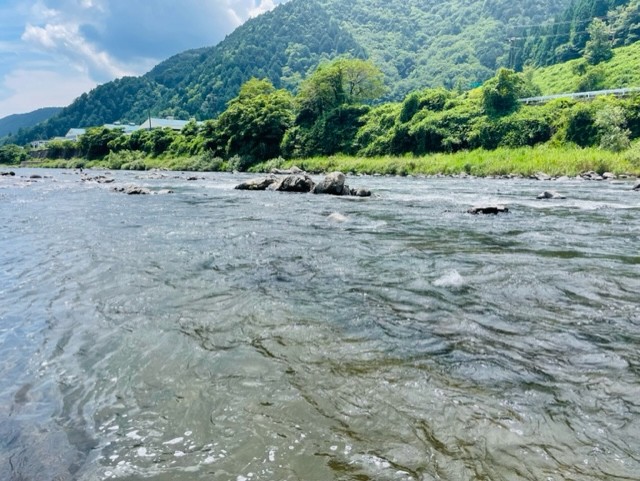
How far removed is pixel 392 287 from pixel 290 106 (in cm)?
7908

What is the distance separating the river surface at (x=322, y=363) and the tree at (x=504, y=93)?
162ft

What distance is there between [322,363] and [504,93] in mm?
58453

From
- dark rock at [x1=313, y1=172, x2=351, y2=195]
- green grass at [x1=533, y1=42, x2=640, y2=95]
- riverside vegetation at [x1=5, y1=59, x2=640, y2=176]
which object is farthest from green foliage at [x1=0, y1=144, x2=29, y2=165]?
green grass at [x1=533, y1=42, x2=640, y2=95]

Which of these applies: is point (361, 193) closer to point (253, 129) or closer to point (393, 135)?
point (393, 135)

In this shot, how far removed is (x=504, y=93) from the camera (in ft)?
179

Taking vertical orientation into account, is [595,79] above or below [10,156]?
above

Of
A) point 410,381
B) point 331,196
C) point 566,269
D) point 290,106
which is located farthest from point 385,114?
point 410,381

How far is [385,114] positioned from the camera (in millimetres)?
65688

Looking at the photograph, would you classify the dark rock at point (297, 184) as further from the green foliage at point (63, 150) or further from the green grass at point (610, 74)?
the green foliage at point (63, 150)

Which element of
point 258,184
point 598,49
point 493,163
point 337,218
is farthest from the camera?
point 598,49

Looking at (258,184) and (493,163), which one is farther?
(493,163)

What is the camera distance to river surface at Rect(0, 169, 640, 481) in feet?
10.2

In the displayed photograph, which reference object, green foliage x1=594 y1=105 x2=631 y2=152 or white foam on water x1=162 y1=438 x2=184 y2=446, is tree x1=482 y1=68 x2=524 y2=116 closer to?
green foliage x1=594 y1=105 x2=631 y2=152

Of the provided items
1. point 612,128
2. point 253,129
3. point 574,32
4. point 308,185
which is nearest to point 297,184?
point 308,185
